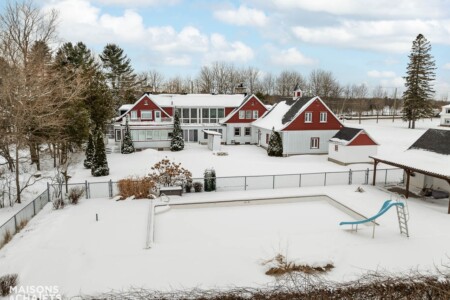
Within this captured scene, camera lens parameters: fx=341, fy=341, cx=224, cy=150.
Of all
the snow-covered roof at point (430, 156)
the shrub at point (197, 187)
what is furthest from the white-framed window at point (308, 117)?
the shrub at point (197, 187)

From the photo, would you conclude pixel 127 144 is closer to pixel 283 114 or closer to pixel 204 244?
pixel 283 114

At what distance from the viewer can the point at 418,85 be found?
60344mm

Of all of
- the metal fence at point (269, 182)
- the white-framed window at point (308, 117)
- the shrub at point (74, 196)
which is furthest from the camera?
the white-framed window at point (308, 117)

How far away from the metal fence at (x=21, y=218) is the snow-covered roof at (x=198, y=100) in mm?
25855

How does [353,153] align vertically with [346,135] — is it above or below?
below

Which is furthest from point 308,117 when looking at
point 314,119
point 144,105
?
point 144,105

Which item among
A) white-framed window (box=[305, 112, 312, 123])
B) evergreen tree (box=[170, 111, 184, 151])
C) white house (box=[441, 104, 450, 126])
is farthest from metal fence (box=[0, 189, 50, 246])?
white house (box=[441, 104, 450, 126])

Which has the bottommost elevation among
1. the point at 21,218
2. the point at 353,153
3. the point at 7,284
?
the point at 21,218

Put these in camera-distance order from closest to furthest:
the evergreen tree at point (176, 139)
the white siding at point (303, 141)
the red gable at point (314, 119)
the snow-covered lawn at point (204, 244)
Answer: the snow-covered lawn at point (204, 244), the white siding at point (303, 141), the red gable at point (314, 119), the evergreen tree at point (176, 139)

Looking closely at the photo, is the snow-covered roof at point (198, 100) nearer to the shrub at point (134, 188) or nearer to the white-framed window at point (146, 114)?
the white-framed window at point (146, 114)

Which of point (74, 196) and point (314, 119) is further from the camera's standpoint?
point (314, 119)

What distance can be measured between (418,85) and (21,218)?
64.0m

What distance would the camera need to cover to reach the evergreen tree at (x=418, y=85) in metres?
59.6

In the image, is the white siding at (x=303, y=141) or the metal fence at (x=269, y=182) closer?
the metal fence at (x=269, y=182)
